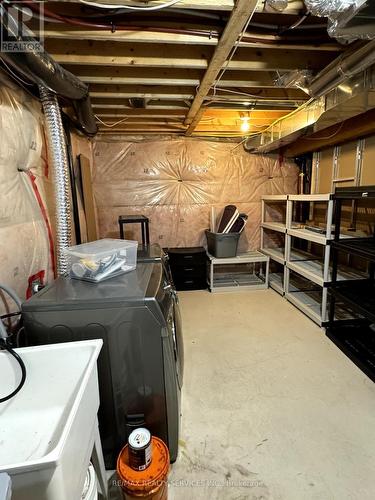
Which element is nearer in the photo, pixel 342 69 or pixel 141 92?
pixel 342 69

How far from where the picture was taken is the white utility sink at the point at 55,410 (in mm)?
715

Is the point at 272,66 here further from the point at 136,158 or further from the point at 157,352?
the point at 136,158

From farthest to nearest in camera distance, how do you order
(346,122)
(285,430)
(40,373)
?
(346,122) → (285,430) → (40,373)

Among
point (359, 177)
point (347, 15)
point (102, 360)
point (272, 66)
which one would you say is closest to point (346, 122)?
point (359, 177)

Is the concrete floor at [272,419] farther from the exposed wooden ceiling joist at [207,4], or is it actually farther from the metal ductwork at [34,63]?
the exposed wooden ceiling joist at [207,4]

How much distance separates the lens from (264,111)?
120 inches

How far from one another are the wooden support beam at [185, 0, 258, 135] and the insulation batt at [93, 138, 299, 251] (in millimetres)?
1559

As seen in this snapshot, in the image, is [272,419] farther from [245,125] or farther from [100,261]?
[245,125]

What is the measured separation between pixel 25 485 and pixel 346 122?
11.8 ft

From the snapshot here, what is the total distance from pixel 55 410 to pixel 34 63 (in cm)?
153

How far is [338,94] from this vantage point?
208 centimetres

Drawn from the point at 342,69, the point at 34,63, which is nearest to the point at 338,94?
the point at 342,69

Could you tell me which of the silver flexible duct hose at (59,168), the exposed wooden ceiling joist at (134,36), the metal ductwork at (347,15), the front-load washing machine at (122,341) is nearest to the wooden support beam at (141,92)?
the silver flexible duct hose at (59,168)

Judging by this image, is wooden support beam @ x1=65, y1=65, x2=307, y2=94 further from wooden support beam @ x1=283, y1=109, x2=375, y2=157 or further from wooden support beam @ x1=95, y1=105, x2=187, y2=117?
wooden support beam @ x1=283, y1=109, x2=375, y2=157
